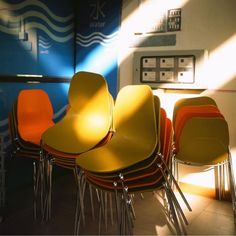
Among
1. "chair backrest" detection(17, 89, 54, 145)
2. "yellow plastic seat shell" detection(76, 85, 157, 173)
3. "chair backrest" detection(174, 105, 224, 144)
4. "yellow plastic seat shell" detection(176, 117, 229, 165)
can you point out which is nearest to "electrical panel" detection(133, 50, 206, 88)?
"chair backrest" detection(174, 105, 224, 144)

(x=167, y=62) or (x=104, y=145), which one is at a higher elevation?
(x=167, y=62)

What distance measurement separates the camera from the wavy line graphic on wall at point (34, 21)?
10.5 ft

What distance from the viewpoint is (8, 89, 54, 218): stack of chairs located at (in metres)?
2.74

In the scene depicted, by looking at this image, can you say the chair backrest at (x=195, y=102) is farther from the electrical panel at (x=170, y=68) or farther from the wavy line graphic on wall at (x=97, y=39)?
the wavy line graphic on wall at (x=97, y=39)

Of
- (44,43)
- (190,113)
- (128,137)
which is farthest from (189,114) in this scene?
(44,43)

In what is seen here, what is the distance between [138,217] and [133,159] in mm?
1062

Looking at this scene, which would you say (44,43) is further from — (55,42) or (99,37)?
(99,37)

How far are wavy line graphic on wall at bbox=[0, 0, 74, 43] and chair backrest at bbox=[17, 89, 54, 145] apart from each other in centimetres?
70

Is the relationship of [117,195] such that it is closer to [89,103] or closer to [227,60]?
[89,103]

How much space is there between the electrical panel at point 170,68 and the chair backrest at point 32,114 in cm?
107

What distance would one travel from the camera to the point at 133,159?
6.23 feet

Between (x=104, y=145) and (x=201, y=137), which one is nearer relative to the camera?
(x=104, y=145)

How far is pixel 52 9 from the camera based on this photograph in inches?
147

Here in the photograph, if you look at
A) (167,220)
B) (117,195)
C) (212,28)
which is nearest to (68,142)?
(117,195)
